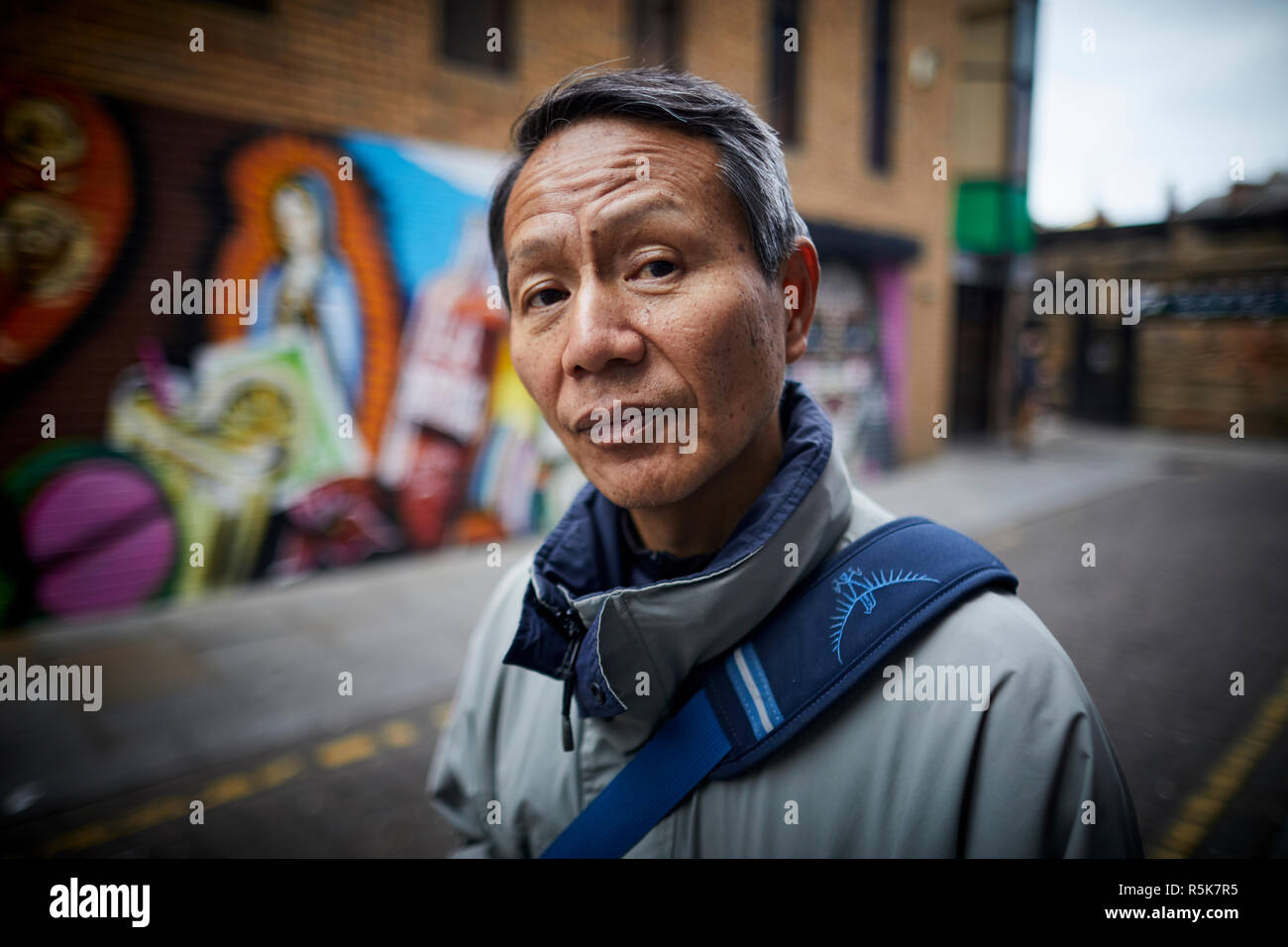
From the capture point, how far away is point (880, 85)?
859 cm

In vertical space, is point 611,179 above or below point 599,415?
above

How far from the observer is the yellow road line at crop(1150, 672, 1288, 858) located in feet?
9.84

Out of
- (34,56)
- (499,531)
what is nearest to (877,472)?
(499,531)

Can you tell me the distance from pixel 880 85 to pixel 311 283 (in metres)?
6.78

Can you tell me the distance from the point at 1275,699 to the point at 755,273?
16.5ft

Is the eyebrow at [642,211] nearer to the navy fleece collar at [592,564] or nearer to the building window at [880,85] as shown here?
the navy fleece collar at [592,564]

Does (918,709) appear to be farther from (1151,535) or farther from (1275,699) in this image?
(1151,535)

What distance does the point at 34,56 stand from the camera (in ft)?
15.8

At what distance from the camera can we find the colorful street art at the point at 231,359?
5.04 m

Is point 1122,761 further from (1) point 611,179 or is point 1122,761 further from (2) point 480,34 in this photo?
(2) point 480,34

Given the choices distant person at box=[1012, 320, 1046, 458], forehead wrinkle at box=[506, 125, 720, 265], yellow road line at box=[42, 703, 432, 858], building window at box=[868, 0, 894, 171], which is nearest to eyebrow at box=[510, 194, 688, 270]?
forehead wrinkle at box=[506, 125, 720, 265]

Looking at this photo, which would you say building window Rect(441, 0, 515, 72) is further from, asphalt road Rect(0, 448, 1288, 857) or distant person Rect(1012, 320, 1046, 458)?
distant person Rect(1012, 320, 1046, 458)

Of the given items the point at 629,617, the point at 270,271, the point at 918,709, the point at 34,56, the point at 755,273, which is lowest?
the point at 918,709

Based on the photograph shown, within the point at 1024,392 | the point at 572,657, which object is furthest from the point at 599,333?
the point at 1024,392
